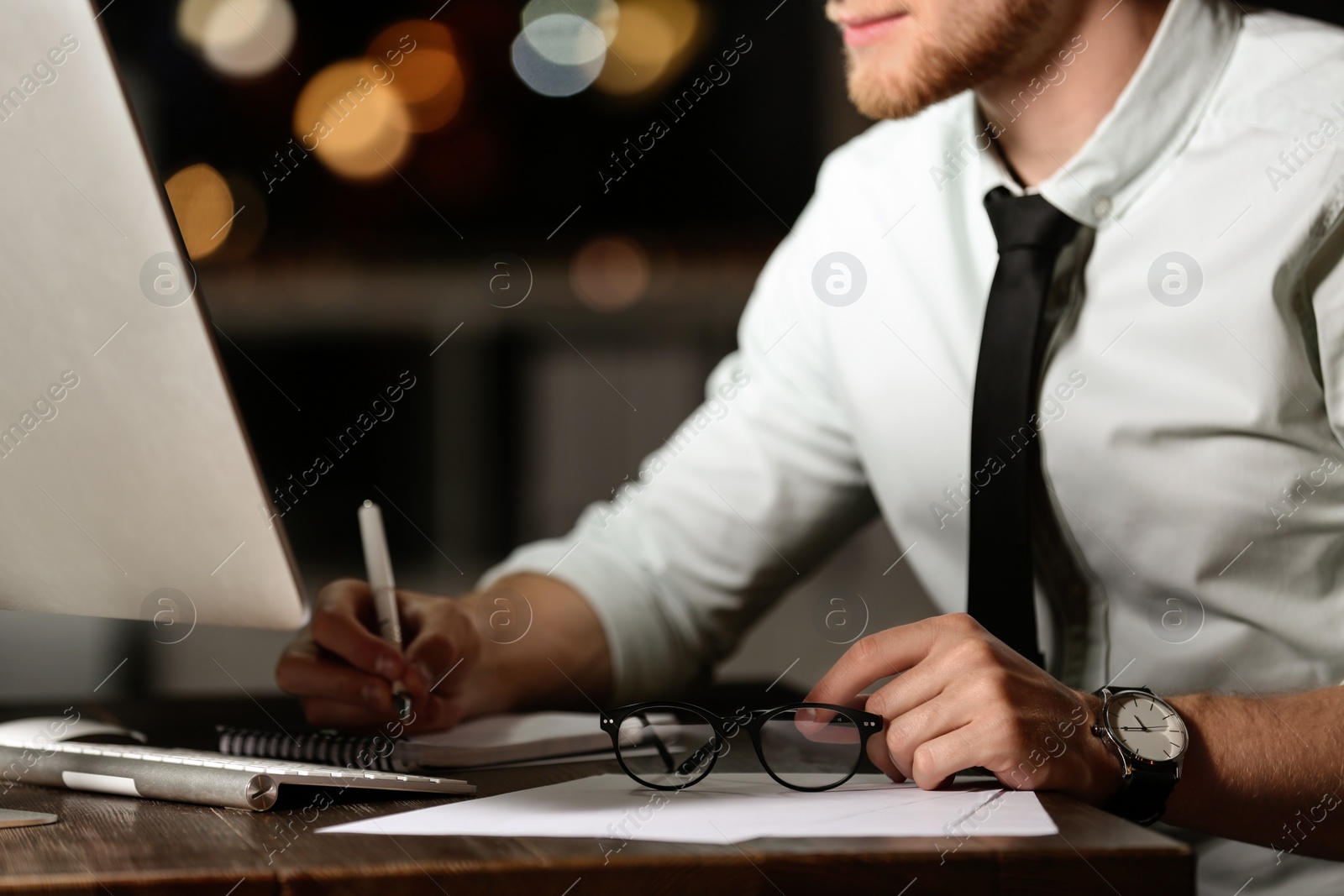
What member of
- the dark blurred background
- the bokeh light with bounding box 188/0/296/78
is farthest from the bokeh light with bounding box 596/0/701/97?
the bokeh light with bounding box 188/0/296/78

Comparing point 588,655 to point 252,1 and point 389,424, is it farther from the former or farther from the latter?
point 252,1

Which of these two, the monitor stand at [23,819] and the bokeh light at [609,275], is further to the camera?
the bokeh light at [609,275]

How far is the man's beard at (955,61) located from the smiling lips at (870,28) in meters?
0.02

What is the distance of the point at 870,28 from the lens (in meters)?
1.18

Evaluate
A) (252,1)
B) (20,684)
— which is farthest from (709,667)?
(252,1)

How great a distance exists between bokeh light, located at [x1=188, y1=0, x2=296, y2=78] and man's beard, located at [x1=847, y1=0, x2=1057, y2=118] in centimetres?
279

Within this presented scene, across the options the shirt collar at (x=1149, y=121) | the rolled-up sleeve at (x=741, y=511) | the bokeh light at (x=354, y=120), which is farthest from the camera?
the bokeh light at (x=354, y=120)

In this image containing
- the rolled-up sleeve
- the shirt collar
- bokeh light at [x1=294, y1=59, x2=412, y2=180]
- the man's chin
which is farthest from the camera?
bokeh light at [x1=294, y1=59, x2=412, y2=180]

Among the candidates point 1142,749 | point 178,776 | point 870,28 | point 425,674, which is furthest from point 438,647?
point 870,28

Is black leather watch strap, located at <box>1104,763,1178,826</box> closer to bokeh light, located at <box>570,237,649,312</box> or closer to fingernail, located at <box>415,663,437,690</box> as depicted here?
fingernail, located at <box>415,663,437,690</box>

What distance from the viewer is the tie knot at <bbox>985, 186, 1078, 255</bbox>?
957mm

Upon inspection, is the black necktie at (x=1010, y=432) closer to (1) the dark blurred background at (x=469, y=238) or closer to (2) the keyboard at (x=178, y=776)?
(2) the keyboard at (x=178, y=776)

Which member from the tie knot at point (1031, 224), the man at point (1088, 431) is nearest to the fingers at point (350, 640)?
the man at point (1088, 431)

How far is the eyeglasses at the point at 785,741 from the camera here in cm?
66
